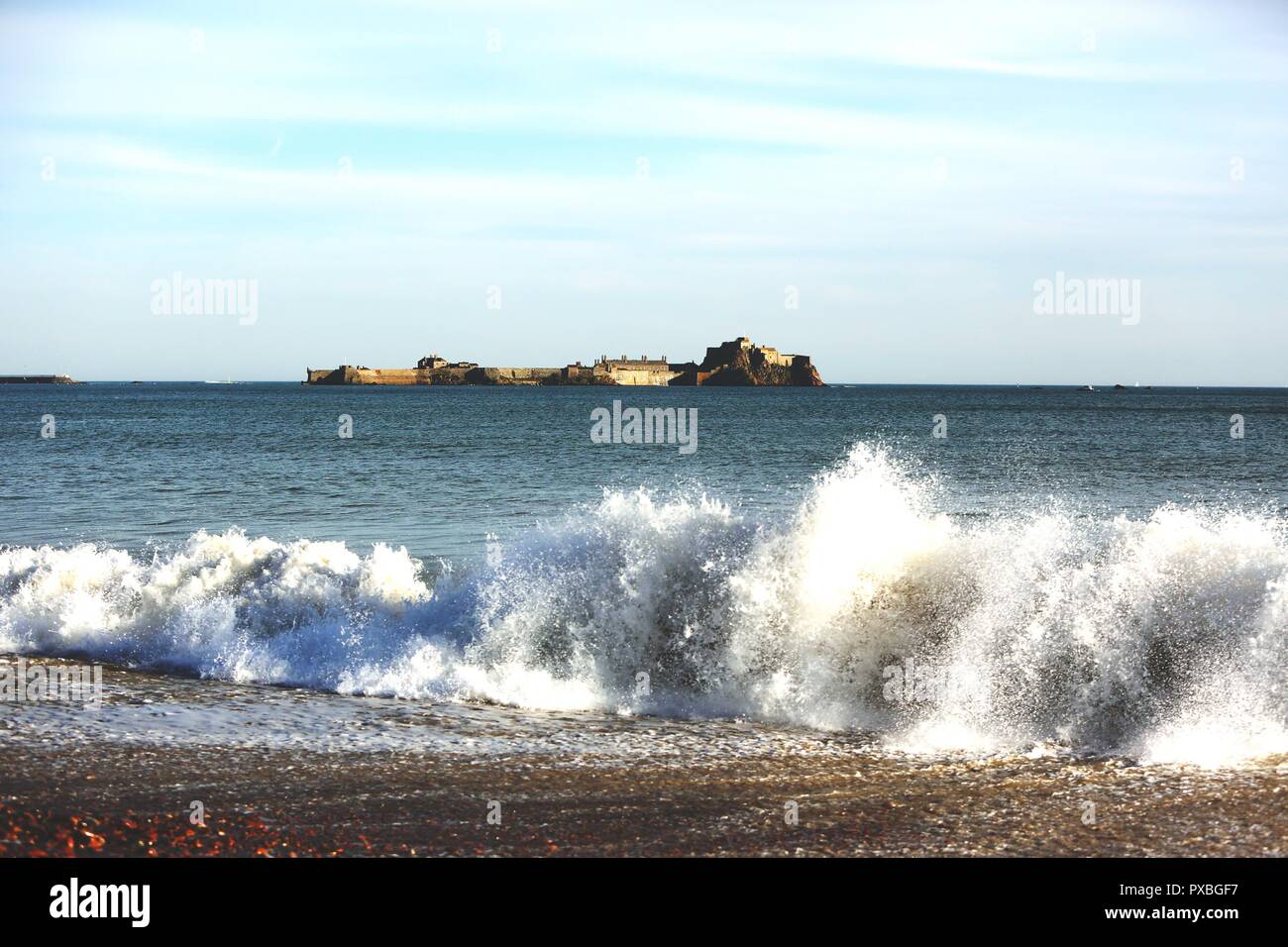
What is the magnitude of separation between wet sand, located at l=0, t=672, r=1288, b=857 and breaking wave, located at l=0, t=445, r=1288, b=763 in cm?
82

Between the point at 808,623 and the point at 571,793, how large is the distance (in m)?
3.96

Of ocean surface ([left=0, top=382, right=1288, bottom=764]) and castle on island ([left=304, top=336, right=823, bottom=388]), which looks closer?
ocean surface ([left=0, top=382, right=1288, bottom=764])

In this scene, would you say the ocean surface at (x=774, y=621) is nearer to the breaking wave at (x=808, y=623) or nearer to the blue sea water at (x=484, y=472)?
the breaking wave at (x=808, y=623)

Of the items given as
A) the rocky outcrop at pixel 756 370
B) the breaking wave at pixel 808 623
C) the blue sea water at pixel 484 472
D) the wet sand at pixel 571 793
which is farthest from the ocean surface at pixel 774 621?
the rocky outcrop at pixel 756 370

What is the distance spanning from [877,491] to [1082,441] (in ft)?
140

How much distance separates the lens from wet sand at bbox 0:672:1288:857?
6.33 m

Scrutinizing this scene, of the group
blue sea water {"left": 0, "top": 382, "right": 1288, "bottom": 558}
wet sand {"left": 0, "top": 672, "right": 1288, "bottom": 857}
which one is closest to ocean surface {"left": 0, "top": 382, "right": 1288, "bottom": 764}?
wet sand {"left": 0, "top": 672, "right": 1288, "bottom": 857}

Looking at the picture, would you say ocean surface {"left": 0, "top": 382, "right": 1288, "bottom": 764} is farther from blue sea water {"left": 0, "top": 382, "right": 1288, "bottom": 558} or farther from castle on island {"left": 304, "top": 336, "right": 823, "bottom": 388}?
castle on island {"left": 304, "top": 336, "right": 823, "bottom": 388}

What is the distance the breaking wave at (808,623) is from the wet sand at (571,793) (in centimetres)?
82
